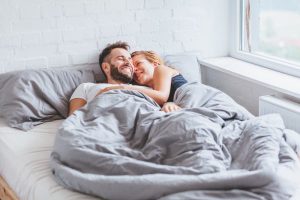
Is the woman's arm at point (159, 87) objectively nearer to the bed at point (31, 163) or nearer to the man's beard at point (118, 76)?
the man's beard at point (118, 76)

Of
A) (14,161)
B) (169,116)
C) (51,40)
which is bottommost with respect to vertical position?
(14,161)

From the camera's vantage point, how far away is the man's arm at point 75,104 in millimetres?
2697

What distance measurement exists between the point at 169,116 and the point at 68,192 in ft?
1.82

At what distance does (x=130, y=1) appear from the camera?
10.3ft

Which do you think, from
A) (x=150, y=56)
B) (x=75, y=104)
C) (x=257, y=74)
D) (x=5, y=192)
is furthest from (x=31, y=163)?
(x=257, y=74)

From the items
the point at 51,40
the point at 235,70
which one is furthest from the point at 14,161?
the point at 235,70

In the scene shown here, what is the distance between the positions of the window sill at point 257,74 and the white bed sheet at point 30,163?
114cm

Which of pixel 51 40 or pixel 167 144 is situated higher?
pixel 51 40

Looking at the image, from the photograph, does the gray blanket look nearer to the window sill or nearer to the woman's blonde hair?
the window sill

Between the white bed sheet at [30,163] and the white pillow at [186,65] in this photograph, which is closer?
the white bed sheet at [30,163]

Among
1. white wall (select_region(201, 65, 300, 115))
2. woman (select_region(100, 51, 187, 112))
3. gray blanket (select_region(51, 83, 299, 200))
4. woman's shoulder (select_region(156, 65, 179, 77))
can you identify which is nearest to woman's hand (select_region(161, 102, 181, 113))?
woman (select_region(100, 51, 187, 112))

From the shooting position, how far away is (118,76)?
9.37ft

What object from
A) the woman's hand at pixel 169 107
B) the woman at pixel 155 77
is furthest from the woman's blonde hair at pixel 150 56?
the woman's hand at pixel 169 107

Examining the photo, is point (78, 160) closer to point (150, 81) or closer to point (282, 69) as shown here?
point (150, 81)
